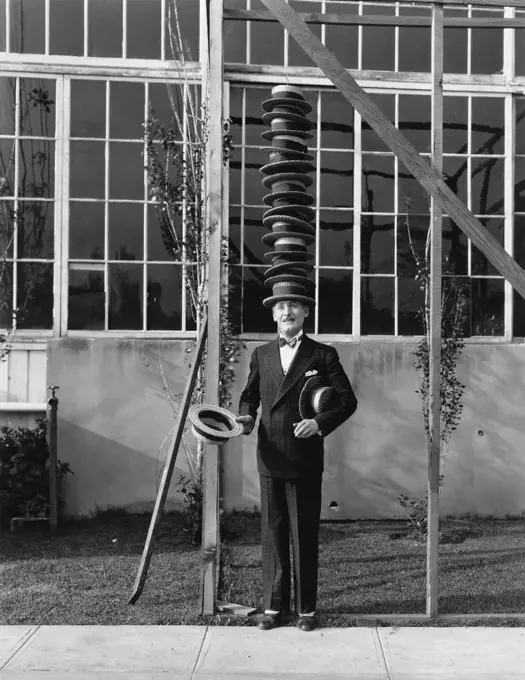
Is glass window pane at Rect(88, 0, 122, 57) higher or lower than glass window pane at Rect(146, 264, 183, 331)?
higher

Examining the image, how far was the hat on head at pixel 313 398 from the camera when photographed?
491cm

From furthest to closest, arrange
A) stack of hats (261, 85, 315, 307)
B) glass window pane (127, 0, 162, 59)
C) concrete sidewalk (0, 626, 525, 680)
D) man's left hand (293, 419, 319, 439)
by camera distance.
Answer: glass window pane (127, 0, 162, 59)
stack of hats (261, 85, 315, 307)
man's left hand (293, 419, 319, 439)
concrete sidewalk (0, 626, 525, 680)

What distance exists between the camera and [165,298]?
842 centimetres

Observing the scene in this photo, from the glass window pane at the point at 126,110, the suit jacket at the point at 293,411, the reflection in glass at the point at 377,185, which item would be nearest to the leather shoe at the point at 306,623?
the suit jacket at the point at 293,411

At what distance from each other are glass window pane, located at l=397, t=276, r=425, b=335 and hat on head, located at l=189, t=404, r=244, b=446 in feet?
13.3

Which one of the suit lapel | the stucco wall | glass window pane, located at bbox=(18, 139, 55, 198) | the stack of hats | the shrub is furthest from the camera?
glass window pane, located at bbox=(18, 139, 55, 198)

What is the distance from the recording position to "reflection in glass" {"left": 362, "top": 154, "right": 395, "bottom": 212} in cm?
855

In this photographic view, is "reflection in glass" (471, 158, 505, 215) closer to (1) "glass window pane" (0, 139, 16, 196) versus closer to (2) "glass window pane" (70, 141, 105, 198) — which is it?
(2) "glass window pane" (70, 141, 105, 198)

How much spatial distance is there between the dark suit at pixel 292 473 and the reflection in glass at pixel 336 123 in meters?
4.01

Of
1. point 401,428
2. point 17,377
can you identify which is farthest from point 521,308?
point 17,377

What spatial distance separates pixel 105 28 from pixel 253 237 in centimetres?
268

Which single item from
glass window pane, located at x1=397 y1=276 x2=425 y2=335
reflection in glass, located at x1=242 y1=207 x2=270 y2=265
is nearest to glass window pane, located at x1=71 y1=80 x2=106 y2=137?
reflection in glass, located at x1=242 y1=207 x2=270 y2=265

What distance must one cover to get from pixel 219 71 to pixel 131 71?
3.61 metres

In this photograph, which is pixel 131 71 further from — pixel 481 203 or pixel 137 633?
pixel 137 633
